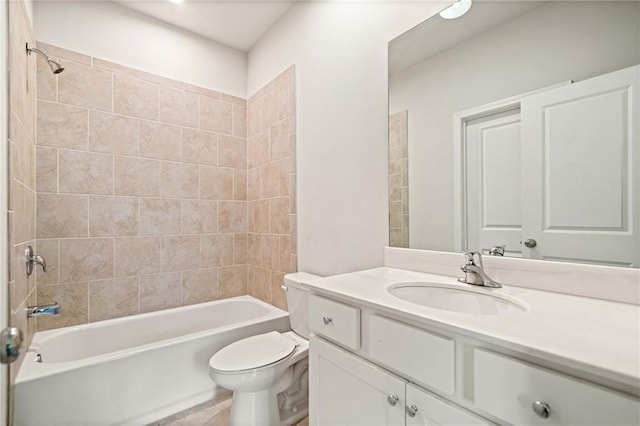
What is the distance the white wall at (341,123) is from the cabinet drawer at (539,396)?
2.95 ft

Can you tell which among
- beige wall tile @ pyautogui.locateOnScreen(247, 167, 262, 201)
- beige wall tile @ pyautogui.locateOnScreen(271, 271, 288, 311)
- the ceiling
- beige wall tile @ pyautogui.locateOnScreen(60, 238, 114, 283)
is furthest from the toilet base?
the ceiling

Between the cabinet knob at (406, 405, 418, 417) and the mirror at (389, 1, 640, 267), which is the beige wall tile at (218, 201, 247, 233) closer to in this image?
the mirror at (389, 1, 640, 267)

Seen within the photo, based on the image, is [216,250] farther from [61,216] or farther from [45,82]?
[45,82]

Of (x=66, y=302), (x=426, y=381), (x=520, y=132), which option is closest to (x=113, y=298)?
(x=66, y=302)

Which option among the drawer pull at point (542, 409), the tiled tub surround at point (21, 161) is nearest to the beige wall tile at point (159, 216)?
the tiled tub surround at point (21, 161)

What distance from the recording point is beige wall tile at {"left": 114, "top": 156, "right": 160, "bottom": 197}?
2076mm

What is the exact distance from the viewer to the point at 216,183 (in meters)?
2.50

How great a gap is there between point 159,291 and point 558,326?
2.35 metres

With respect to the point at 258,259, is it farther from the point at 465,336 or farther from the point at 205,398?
the point at 465,336

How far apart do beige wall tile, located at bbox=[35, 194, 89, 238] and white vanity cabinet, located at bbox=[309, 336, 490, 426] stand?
177 cm

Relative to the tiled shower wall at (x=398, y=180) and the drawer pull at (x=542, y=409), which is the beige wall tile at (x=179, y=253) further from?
the drawer pull at (x=542, y=409)

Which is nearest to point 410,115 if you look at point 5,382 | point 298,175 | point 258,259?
point 298,175

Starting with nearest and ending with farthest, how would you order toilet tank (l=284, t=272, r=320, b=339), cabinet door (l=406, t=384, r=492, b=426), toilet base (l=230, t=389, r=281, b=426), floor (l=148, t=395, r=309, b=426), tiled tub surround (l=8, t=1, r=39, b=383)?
cabinet door (l=406, t=384, r=492, b=426) < tiled tub surround (l=8, t=1, r=39, b=383) < toilet base (l=230, t=389, r=281, b=426) < floor (l=148, t=395, r=309, b=426) < toilet tank (l=284, t=272, r=320, b=339)

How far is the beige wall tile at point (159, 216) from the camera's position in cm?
217
